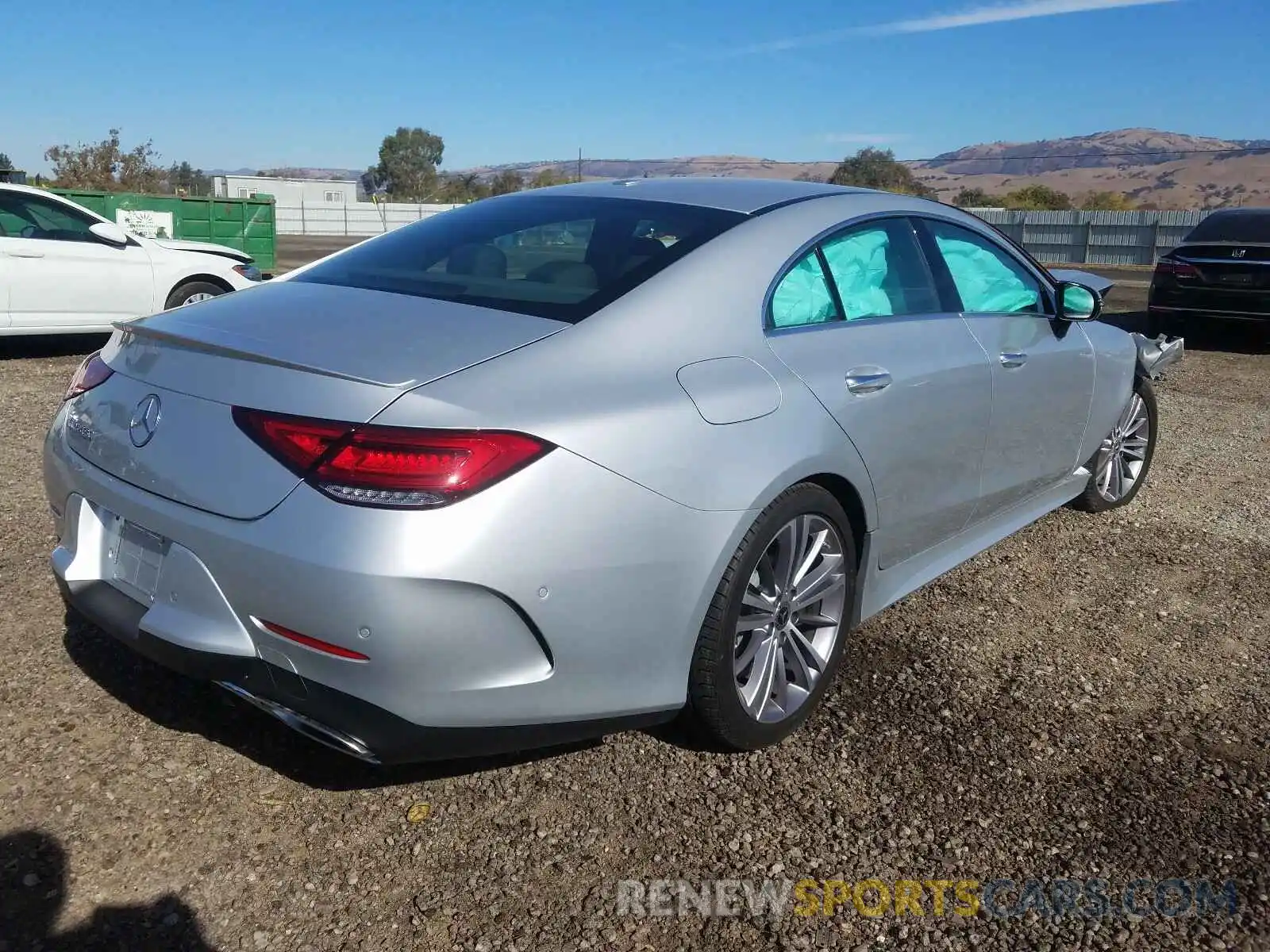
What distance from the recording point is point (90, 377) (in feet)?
9.45

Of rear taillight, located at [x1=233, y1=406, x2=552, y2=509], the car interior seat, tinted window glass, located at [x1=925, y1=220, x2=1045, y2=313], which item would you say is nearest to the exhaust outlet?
rear taillight, located at [x1=233, y1=406, x2=552, y2=509]

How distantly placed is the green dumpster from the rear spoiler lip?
17.0 meters

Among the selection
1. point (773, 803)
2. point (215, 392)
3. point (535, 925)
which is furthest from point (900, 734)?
point (215, 392)

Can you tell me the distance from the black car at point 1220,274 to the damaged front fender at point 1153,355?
20.6 feet

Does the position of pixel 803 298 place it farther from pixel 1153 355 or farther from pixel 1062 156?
pixel 1062 156

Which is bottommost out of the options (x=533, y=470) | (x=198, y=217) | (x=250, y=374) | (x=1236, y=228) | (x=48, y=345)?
(x=48, y=345)

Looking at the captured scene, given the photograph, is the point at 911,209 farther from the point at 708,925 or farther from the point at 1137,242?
the point at 1137,242

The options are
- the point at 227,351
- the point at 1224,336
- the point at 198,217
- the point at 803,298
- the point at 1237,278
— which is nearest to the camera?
the point at 227,351

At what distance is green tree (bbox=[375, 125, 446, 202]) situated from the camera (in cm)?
10600

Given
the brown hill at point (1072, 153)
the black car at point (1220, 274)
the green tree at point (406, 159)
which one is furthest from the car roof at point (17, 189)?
the brown hill at point (1072, 153)

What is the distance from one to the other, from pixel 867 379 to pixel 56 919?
2.40 m

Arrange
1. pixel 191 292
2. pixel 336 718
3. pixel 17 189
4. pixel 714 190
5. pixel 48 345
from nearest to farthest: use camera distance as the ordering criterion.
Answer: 1. pixel 336 718
2. pixel 714 190
3. pixel 17 189
4. pixel 191 292
5. pixel 48 345

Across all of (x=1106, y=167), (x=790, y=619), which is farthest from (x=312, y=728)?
(x=1106, y=167)

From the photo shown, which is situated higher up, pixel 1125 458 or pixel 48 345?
pixel 1125 458
